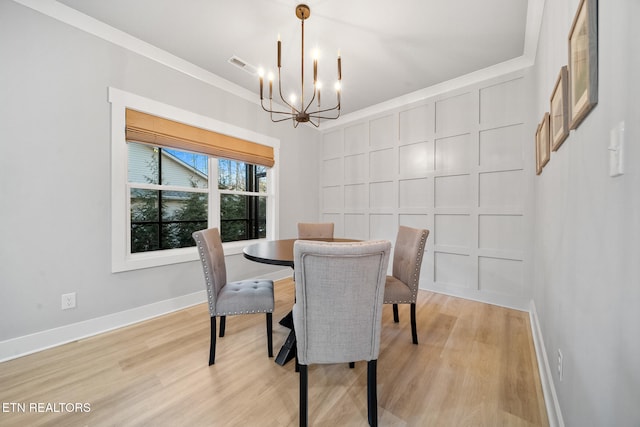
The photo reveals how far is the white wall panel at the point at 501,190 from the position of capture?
2666mm

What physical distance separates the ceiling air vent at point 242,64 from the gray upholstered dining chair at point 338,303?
98.2 inches

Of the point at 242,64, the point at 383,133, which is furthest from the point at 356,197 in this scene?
the point at 242,64

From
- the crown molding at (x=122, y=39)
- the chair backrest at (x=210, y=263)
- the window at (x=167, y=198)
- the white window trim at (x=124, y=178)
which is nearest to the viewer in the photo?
the chair backrest at (x=210, y=263)

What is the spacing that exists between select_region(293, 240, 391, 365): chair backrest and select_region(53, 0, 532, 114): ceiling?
5.37 feet

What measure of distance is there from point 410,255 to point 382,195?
1.81 m

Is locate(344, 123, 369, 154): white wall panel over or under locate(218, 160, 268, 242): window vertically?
over

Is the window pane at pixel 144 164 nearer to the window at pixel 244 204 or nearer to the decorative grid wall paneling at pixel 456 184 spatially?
the window at pixel 244 204

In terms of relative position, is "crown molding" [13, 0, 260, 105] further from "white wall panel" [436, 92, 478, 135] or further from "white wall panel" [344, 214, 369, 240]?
"white wall panel" [436, 92, 478, 135]

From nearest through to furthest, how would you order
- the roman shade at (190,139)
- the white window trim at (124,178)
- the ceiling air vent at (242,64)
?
1. the white window trim at (124,178)
2. the roman shade at (190,139)
3. the ceiling air vent at (242,64)

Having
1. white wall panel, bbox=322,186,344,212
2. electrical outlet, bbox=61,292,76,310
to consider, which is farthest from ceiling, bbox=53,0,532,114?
electrical outlet, bbox=61,292,76,310

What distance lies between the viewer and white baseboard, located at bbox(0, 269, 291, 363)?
5.90ft

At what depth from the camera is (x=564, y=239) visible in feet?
3.88

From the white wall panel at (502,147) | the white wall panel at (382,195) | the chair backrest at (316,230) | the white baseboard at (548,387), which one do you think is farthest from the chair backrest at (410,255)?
the white wall panel at (502,147)

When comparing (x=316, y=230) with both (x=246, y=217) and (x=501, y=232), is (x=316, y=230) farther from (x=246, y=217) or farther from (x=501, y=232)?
(x=501, y=232)
